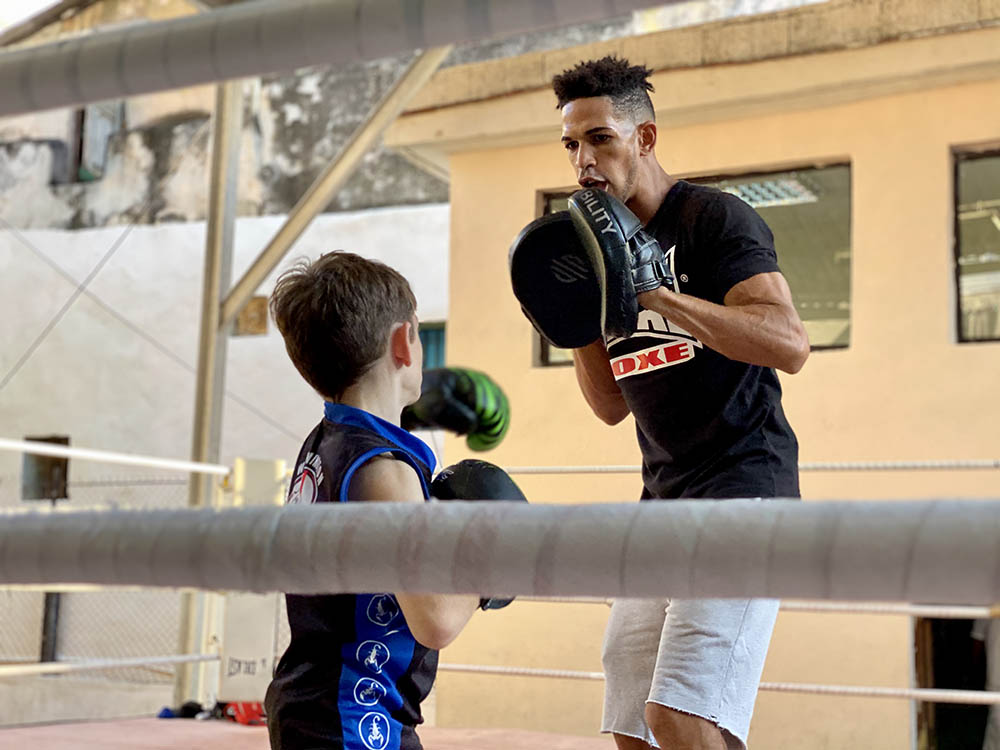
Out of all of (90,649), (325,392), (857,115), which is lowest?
(90,649)

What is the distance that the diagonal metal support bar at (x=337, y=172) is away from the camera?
11.7 feet

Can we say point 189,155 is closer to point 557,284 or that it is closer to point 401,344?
point 557,284

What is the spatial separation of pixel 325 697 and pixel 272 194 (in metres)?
10.2

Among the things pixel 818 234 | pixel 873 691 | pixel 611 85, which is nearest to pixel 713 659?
pixel 611 85

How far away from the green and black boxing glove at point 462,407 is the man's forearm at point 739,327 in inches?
19.6

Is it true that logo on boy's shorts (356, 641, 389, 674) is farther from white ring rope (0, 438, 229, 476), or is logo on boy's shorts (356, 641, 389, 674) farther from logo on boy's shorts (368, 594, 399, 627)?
white ring rope (0, 438, 229, 476)

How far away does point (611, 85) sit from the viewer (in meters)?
1.53

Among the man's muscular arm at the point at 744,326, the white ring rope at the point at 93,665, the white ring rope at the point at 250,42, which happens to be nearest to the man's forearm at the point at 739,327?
the man's muscular arm at the point at 744,326

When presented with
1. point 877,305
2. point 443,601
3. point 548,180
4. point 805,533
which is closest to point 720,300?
point 443,601

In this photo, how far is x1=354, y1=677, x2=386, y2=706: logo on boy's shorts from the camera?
1.11 m

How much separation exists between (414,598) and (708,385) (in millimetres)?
579

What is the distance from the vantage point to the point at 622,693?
5.09ft

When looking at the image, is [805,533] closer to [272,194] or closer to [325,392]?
[325,392]

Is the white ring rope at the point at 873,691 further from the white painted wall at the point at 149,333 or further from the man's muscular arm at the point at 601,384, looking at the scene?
the white painted wall at the point at 149,333
